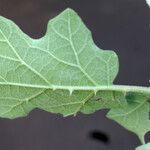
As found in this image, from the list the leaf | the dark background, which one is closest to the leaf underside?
the leaf

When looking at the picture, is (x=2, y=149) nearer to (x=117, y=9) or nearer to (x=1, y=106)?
(x=117, y=9)

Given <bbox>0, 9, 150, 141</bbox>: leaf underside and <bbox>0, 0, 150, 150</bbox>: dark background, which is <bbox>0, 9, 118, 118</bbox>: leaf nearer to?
<bbox>0, 9, 150, 141</bbox>: leaf underside

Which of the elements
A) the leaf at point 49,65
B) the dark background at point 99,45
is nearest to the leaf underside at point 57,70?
the leaf at point 49,65

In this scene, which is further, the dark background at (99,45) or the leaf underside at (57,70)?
the dark background at (99,45)

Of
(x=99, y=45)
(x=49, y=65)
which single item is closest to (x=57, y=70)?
(x=49, y=65)

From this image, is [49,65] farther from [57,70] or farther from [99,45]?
[99,45]

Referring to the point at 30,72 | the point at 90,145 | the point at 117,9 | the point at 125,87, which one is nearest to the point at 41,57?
the point at 30,72

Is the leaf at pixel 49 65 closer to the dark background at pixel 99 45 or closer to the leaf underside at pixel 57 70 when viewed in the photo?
the leaf underside at pixel 57 70
